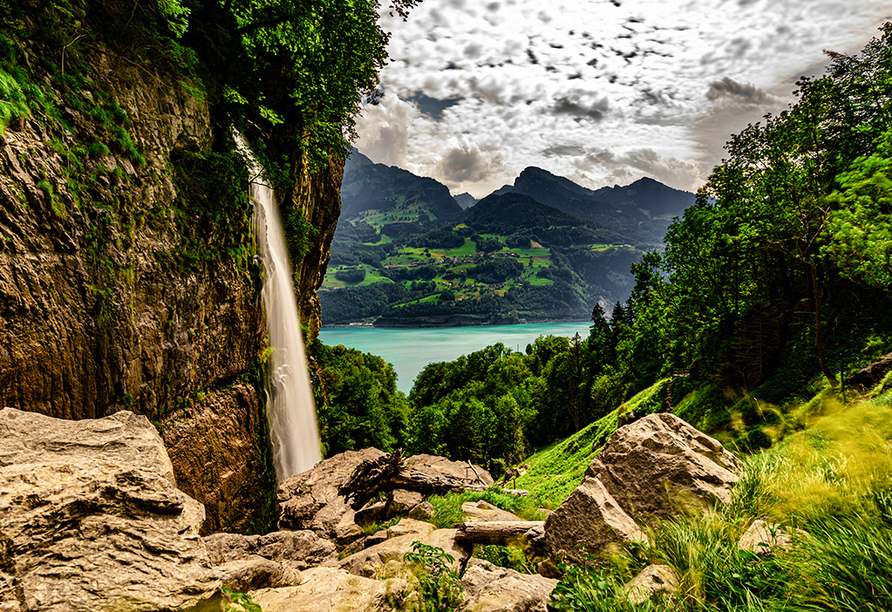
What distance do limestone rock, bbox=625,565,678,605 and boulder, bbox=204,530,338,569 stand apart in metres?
6.04

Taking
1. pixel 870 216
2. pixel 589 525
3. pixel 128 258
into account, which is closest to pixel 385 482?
pixel 589 525

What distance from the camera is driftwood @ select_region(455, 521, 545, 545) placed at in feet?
22.3

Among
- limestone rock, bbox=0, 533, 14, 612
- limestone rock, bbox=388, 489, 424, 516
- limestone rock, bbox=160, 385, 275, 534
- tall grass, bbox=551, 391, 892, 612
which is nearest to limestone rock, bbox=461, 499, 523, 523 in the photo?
limestone rock, bbox=388, 489, 424, 516

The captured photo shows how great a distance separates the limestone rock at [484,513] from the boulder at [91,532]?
7.21 m

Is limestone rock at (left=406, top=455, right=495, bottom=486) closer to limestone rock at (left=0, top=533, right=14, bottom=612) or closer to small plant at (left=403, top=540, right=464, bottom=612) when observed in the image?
small plant at (left=403, top=540, right=464, bottom=612)

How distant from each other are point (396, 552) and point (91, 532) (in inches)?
197

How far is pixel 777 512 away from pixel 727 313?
15.4m

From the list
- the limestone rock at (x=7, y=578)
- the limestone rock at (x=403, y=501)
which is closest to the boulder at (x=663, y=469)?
the limestone rock at (x=403, y=501)

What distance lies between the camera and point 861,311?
13.2 m

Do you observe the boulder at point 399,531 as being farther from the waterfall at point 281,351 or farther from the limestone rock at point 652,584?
the waterfall at point 281,351

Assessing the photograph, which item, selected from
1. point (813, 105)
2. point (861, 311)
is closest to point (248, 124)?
point (813, 105)

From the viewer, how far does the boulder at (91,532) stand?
2834mm

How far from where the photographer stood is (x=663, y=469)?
565cm

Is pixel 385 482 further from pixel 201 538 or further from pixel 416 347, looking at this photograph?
pixel 416 347
